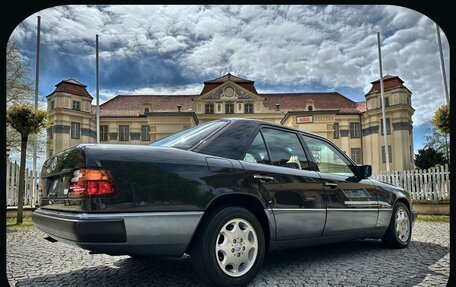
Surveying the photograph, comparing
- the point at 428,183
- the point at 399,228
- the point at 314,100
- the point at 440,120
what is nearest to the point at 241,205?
the point at 399,228

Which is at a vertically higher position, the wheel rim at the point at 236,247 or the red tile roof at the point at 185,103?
the red tile roof at the point at 185,103

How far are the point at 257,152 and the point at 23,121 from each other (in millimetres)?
7826

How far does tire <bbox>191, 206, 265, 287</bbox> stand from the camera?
106 inches

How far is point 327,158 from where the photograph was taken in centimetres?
418

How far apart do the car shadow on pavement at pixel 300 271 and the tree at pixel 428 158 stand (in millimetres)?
13503

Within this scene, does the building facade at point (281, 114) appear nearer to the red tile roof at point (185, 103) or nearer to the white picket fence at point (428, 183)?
the red tile roof at point (185, 103)

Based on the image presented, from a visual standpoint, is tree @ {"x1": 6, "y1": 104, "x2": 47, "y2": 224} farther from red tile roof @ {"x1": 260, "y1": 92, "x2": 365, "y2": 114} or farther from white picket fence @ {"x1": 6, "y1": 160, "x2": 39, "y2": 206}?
red tile roof @ {"x1": 260, "y1": 92, "x2": 365, "y2": 114}

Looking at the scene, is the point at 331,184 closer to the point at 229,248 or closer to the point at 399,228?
the point at 229,248

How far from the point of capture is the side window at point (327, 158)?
13.1ft

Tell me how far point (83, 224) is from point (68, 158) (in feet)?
2.16

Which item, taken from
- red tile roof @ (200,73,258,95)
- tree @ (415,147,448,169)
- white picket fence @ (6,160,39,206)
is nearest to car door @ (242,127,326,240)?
white picket fence @ (6,160,39,206)

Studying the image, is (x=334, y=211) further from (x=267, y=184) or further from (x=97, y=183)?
(x=97, y=183)

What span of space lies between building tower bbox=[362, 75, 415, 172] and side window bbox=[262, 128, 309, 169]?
2612 cm

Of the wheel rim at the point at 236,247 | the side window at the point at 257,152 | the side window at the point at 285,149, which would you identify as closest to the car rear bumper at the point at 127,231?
the wheel rim at the point at 236,247
